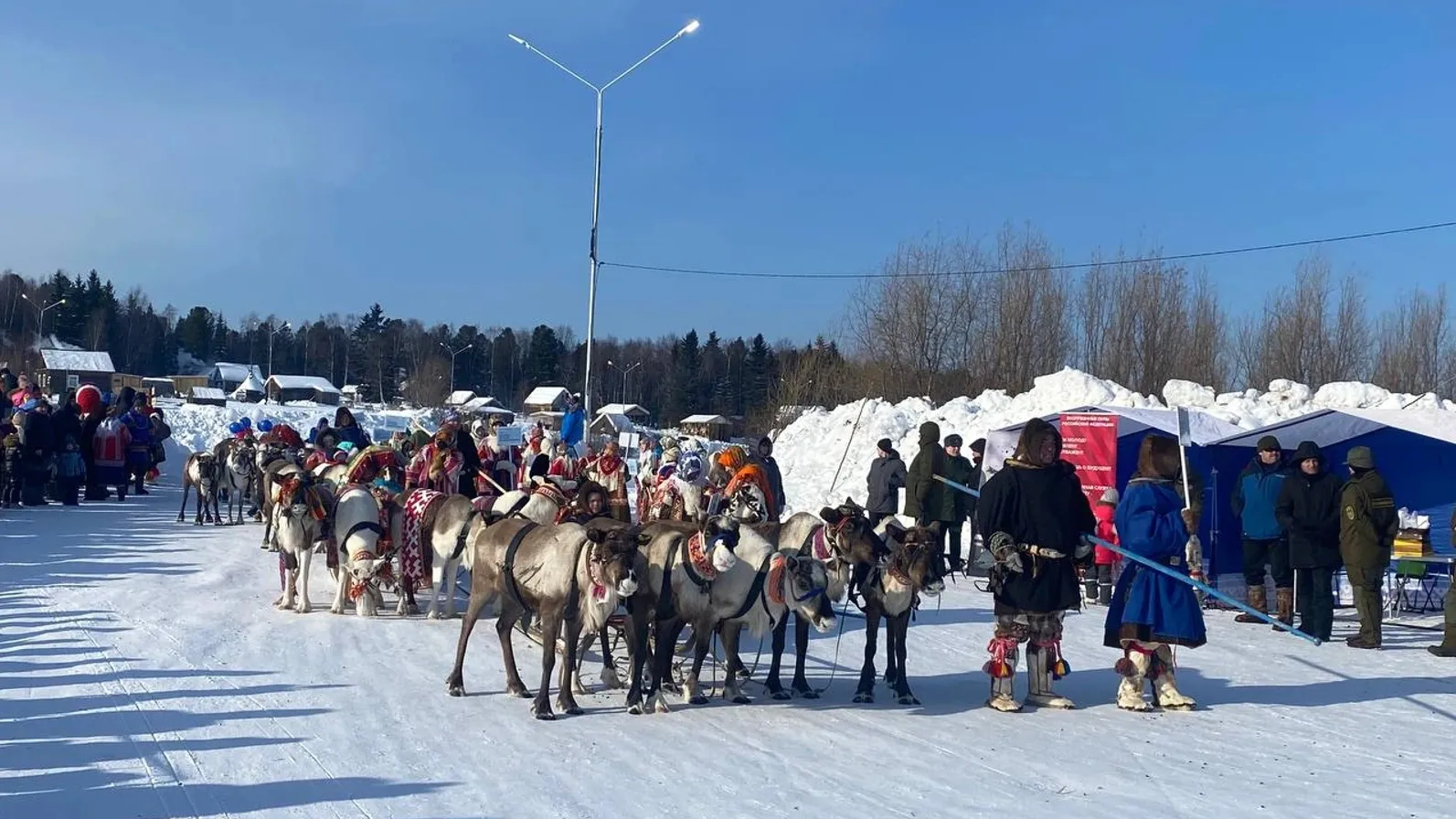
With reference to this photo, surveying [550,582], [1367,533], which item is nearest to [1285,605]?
[1367,533]

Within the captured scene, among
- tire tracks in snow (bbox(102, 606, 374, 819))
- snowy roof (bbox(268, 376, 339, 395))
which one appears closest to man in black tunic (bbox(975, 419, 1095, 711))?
tire tracks in snow (bbox(102, 606, 374, 819))

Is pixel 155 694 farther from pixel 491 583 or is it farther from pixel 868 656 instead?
pixel 868 656

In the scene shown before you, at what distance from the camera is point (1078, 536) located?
9.21 m

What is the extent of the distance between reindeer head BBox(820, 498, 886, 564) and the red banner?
28.9 feet

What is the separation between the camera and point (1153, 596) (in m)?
9.20

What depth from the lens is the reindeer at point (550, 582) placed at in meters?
8.26

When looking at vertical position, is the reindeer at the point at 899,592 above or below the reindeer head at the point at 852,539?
below

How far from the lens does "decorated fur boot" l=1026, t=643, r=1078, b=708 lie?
9.28m

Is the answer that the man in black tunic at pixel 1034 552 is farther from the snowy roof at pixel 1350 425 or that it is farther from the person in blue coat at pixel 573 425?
the person in blue coat at pixel 573 425

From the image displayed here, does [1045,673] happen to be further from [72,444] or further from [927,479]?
[72,444]

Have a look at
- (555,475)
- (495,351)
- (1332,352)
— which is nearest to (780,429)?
(1332,352)

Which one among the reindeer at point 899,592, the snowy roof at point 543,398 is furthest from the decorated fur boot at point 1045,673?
the snowy roof at point 543,398

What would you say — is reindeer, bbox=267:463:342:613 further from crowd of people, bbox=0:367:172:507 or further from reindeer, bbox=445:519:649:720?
crowd of people, bbox=0:367:172:507

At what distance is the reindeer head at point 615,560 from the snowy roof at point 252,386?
96.5 meters
